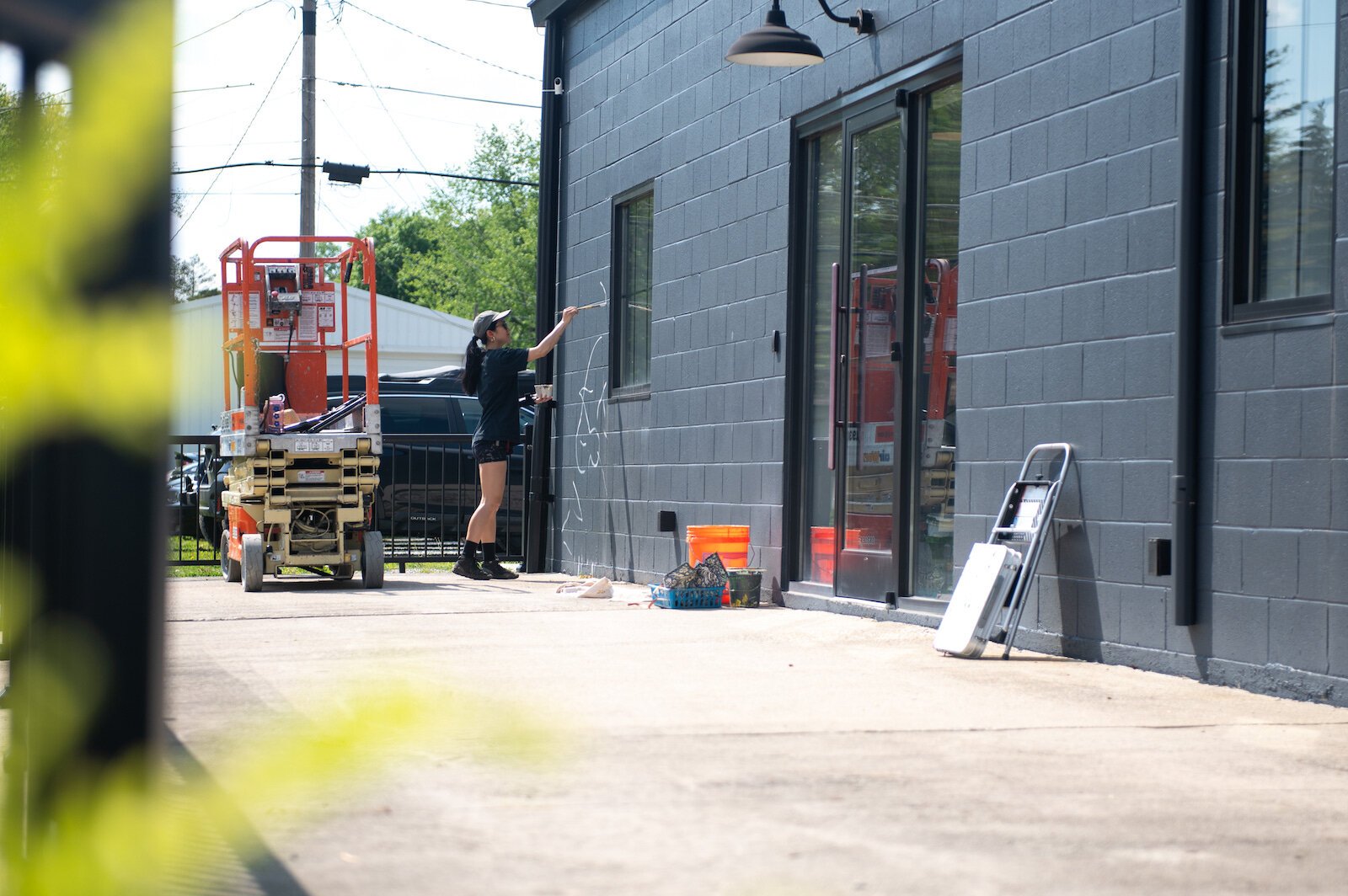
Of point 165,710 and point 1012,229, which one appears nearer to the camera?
point 165,710

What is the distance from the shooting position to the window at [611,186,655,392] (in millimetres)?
11711

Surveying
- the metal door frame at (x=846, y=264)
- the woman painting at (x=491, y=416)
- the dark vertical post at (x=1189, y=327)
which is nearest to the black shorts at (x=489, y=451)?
the woman painting at (x=491, y=416)

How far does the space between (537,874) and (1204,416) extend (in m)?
3.81

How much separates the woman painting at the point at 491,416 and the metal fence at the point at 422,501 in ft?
4.51

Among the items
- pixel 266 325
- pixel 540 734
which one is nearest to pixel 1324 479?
pixel 540 734

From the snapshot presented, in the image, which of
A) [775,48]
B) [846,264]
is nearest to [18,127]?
[775,48]

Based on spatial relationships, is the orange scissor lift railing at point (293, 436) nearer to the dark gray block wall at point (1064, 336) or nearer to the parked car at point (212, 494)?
the parked car at point (212, 494)

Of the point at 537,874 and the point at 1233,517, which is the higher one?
the point at 1233,517

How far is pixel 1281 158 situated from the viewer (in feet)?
18.6

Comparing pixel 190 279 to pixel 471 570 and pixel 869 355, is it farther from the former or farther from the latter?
pixel 471 570

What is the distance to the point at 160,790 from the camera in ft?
2.43

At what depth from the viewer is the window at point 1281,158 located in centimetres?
545

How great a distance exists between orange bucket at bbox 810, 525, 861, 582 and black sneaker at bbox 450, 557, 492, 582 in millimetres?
3135

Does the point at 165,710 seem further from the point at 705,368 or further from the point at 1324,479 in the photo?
the point at 705,368
